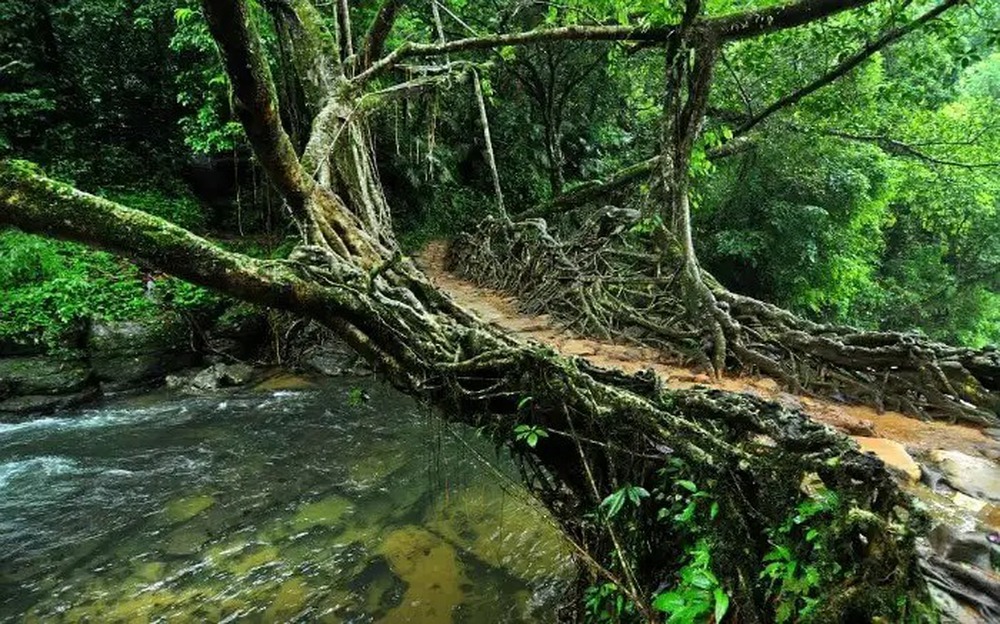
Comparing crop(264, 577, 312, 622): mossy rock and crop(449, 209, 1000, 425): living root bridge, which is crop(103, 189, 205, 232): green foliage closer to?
crop(449, 209, 1000, 425): living root bridge

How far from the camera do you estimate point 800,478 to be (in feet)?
6.70

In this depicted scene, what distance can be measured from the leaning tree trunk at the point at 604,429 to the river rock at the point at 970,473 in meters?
1.07

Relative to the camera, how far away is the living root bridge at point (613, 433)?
1.84 m

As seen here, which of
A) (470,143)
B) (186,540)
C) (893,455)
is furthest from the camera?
(470,143)

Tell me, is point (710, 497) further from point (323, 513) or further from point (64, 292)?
point (64, 292)

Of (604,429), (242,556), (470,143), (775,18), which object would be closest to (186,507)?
(242,556)

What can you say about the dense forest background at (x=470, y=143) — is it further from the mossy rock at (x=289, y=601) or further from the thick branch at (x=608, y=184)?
the mossy rock at (x=289, y=601)

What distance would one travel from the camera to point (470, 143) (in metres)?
16.4

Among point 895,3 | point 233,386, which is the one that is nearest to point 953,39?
point 895,3

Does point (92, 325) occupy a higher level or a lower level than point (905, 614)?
lower

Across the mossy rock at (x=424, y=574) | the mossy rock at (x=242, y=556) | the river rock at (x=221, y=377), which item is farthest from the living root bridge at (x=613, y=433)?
the river rock at (x=221, y=377)

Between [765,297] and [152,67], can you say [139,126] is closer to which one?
[152,67]

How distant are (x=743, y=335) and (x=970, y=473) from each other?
2.30 m

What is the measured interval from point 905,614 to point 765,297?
39.2 ft
